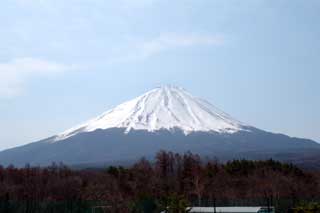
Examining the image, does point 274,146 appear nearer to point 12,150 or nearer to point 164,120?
point 164,120

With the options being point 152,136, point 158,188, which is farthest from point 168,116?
point 158,188

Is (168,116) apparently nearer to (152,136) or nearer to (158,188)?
(152,136)

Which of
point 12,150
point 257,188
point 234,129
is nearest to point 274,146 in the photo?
point 234,129

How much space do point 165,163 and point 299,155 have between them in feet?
242

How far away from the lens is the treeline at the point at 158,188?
36.1 metres

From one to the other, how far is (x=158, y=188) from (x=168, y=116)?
108 meters

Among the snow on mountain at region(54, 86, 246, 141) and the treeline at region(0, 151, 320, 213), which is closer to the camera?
the treeline at region(0, 151, 320, 213)

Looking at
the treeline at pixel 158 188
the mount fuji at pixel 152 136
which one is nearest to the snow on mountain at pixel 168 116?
the mount fuji at pixel 152 136

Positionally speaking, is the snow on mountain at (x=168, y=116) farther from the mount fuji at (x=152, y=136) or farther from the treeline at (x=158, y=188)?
the treeline at (x=158, y=188)

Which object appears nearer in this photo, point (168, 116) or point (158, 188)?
point (158, 188)

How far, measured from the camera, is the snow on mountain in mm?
144750

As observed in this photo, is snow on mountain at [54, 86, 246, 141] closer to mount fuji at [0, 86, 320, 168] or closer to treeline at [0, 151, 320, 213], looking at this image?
mount fuji at [0, 86, 320, 168]

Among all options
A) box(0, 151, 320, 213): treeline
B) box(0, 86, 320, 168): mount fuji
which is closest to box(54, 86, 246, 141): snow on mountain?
box(0, 86, 320, 168): mount fuji

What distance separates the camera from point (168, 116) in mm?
148375
